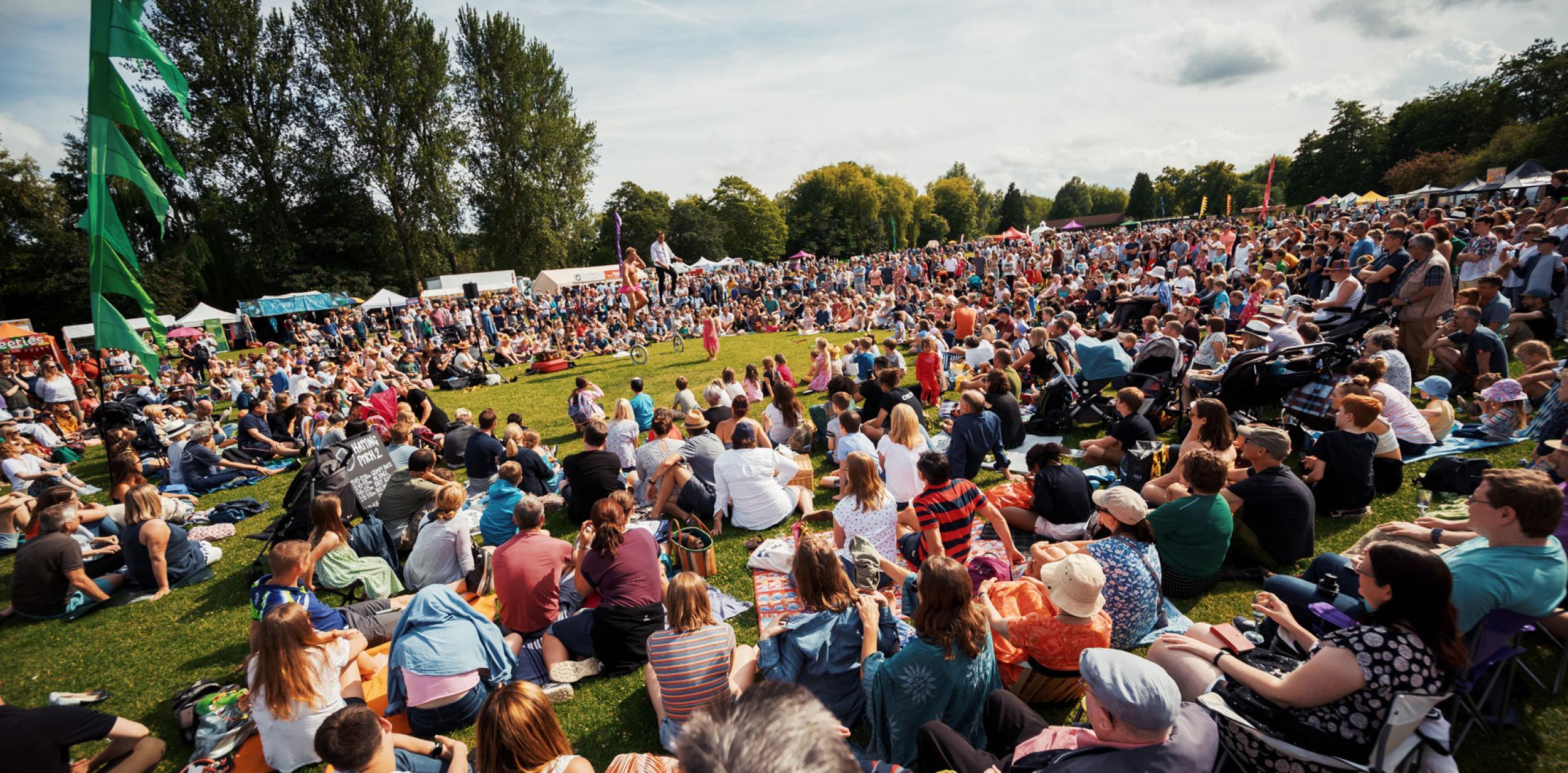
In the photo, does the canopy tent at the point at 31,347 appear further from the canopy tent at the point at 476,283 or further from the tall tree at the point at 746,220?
the tall tree at the point at 746,220

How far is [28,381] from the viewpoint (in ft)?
49.6

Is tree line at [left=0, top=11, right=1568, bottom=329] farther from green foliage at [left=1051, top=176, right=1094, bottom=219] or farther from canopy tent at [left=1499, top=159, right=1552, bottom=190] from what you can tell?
green foliage at [left=1051, top=176, right=1094, bottom=219]

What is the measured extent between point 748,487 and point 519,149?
39848 mm

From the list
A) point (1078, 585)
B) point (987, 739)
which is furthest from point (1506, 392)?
point (987, 739)

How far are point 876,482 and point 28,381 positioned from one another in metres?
21.8

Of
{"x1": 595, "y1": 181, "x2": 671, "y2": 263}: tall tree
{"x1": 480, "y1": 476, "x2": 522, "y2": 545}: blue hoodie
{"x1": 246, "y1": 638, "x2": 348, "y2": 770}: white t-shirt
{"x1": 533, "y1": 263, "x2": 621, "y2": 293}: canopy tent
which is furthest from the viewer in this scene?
{"x1": 595, "y1": 181, "x2": 671, "y2": 263}: tall tree

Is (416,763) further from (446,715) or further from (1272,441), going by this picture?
(1272,441)

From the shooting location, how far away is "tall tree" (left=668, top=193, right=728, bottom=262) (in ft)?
225

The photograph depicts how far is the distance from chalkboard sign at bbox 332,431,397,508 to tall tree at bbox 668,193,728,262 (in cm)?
6200

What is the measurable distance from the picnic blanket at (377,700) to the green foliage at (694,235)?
214 feet

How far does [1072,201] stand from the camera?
144 metres

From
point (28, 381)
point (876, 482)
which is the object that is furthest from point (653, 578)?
point (28, 381)

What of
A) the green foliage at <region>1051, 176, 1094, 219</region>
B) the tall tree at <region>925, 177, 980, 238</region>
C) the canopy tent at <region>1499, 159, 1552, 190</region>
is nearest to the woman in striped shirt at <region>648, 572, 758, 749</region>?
the canopy tent at <region>1499, 159, 1552, 190</region>

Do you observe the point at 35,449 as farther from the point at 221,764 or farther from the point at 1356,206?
the point at 1356,206
